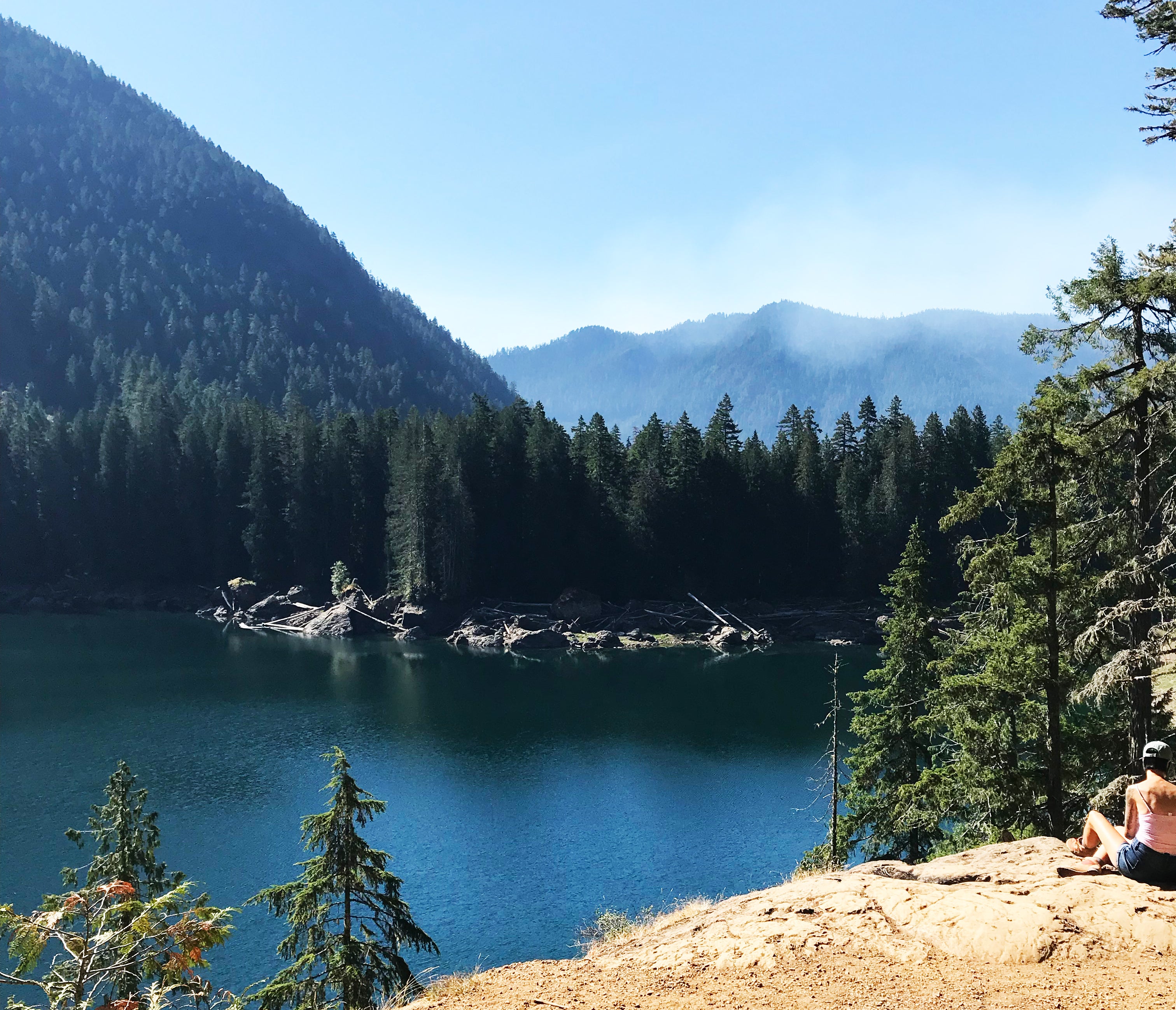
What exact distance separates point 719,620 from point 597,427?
78.6ft

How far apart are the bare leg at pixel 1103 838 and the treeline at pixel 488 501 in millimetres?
67452

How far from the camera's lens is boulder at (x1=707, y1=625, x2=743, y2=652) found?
227 ft

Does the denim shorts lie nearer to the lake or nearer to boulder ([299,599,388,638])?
the lake

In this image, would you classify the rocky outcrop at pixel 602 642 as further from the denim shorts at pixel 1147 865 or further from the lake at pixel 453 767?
the denim shorts at pixel 1147 865

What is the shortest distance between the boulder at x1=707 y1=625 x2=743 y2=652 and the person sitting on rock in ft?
196

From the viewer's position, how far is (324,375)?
564 ft

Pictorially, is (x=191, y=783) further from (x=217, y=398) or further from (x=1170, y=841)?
(x=217, y=398)

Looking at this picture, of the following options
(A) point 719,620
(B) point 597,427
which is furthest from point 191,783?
(B) point 597,427

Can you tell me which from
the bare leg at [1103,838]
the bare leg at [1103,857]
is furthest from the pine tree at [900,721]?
the bare leg at [1103,857]

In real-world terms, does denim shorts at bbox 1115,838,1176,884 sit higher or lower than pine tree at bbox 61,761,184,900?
higher

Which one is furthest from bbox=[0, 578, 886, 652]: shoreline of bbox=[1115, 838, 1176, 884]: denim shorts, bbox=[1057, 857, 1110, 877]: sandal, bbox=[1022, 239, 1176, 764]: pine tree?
bbox=[1115, 838, 1176, 884]: denim shorts

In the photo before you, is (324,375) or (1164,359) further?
(324,375)

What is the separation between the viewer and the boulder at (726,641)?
227ft

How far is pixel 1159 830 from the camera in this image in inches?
349
